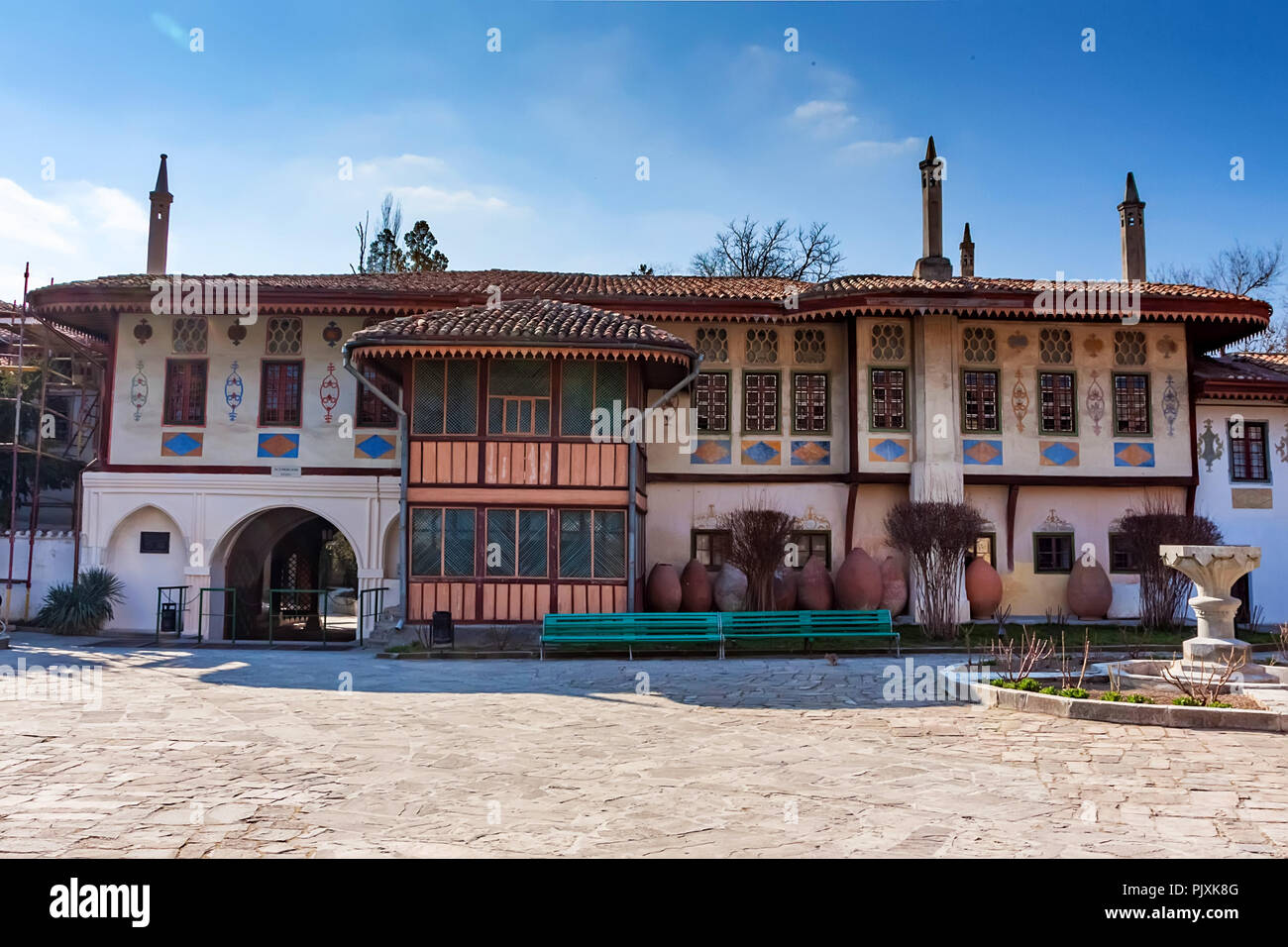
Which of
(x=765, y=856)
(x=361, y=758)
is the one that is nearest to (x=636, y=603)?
(x=361, y=758)

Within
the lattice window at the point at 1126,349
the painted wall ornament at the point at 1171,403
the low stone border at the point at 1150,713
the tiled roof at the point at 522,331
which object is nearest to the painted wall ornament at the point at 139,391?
the tiled roof at the point at 522,331

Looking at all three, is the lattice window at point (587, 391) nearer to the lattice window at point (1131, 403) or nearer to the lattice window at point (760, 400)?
the lattice window at point (760, 400)

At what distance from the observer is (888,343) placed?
17078 millimetres

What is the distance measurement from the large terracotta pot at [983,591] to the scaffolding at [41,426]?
1558 cm

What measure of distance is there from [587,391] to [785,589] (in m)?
4.94

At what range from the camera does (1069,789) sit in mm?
5812

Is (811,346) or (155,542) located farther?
(811,346)

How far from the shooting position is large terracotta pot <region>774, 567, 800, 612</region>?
16.5 m

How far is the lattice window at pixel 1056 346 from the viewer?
1727 centimetres

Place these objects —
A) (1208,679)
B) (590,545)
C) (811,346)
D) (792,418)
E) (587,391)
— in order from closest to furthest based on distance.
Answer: (1208,679)
(590,545)
(587,391)
(792,418)
(811,346)

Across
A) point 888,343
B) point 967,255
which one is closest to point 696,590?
point 888,343

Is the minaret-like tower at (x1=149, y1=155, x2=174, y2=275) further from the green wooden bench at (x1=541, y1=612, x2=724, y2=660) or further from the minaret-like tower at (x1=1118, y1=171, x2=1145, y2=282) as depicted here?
the minaret-like tower at (x1=1118, y1=171, x2=1145, y2=282)

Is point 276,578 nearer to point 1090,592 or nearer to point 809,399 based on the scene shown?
point 809,399
